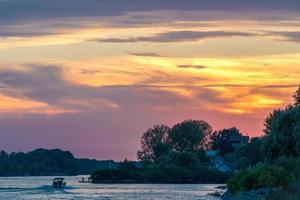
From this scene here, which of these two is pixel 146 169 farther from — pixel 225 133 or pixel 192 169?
pixel 225 133

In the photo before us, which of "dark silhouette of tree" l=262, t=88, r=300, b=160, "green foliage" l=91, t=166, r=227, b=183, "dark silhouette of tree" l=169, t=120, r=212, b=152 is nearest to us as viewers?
"dark silhouette of tree" l=262, t=88, r=300, b=160

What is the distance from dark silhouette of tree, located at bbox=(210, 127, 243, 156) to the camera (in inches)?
7554

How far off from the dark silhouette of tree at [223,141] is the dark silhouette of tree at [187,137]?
383cm

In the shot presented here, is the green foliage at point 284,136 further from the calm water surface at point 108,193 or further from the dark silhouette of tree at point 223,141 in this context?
the dark silhouette of tree at point 223,141

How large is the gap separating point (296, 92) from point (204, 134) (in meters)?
118

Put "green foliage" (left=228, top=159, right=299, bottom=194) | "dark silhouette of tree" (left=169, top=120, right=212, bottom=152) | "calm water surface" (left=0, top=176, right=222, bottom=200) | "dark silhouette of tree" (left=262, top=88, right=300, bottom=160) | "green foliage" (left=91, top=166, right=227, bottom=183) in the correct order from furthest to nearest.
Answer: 1. "dark silhouette of tree" (left=169, top=120, right=212, bottom=152)
2. "green foliage" (left=91, top=166, right=227, bottom=183)
3. "calm water surface" (left=0, top=176, right=222, bottom=200)
4. "dark silhouette of tree" (left=262, top=88, right=300, bottom=160)
5. "green foliage" (left=228, top=159, right=299, bottom=194)

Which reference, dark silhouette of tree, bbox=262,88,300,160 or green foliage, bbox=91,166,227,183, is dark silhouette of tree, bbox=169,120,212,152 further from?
dark silhouette of tree, bbox=262,88,300,160

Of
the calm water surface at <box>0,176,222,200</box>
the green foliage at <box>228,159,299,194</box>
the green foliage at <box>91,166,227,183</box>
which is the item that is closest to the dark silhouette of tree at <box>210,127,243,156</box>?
the green foliage at <box>91,166,227,183</box>

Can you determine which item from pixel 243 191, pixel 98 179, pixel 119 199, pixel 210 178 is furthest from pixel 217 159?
pixel 243 191

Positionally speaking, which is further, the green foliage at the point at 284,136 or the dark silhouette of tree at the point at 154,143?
the dark silhouette of tree at the point at 154,143

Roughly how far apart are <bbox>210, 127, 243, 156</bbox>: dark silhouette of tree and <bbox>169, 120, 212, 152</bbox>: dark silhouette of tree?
3.83 metres

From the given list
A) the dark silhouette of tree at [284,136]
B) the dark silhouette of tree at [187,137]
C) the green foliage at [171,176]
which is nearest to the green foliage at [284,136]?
the dark silhouette of tree at [284,136]

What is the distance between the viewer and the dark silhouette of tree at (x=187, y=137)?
185500 mm

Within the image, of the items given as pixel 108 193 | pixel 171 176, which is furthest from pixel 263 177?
pixel 171 176
